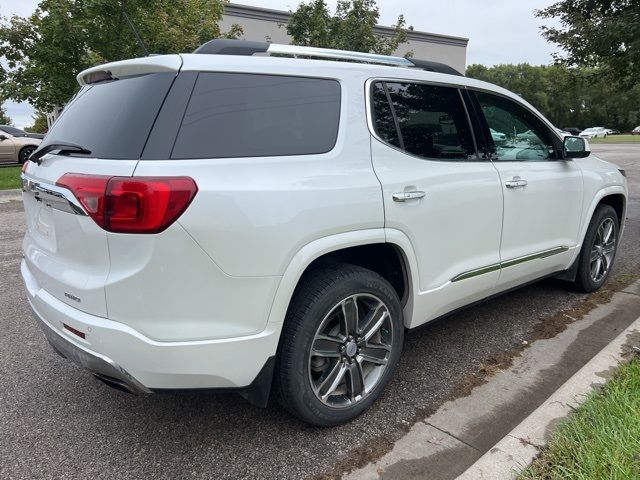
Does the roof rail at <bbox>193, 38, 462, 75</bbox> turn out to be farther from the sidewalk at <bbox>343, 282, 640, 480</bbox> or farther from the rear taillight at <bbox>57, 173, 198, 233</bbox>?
the sidewalk at <bbox>343, 282, 640, 480</bbox>

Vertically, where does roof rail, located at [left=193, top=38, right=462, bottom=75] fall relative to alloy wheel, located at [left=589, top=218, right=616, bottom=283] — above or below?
above

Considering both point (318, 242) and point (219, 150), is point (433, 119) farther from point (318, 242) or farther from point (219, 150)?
point (219, 150)

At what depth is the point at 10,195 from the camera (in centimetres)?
1045

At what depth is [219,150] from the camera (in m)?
2.16

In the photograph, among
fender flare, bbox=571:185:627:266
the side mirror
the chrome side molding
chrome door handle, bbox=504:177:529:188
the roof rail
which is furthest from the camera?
fender flare, bbox=571:185:627:266

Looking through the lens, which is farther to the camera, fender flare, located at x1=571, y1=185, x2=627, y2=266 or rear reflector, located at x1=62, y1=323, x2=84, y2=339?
fender flare, located at x1=571, y1=185, x2=627, y2=266

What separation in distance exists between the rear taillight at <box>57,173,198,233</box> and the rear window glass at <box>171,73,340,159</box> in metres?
0.16

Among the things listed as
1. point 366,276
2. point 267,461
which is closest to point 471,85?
point 366,276

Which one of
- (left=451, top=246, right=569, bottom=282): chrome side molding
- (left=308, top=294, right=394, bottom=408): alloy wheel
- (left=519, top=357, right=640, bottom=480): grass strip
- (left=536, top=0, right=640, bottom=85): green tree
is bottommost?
(left=519, top=357, right=640, bottom=480): grass strip

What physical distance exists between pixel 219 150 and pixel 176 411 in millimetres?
1536

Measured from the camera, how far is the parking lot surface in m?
2.38

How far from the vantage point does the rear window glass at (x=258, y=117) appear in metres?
2.15

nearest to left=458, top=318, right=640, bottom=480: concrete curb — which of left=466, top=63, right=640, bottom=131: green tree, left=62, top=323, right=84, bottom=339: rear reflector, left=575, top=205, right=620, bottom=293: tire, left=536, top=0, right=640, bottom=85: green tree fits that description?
left=575, top=205, right=620, bottom=293: tire

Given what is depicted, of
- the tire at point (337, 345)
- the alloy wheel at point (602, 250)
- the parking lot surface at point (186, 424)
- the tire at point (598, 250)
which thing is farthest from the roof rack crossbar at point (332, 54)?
the alloy wheel at point (602, 250)
